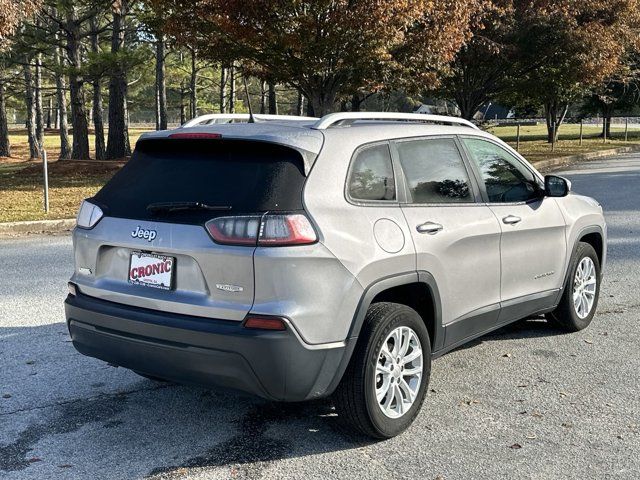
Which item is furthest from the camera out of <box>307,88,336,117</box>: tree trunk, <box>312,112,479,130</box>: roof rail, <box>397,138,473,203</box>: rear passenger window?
<box>307,88,336,117</box>: tree trunk

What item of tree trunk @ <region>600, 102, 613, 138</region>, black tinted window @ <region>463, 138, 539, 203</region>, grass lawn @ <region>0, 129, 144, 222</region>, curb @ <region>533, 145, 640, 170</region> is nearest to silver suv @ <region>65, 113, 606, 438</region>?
black tinted window @ <region>463, 138, 539, 203</region>

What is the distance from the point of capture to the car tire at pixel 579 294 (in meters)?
5.98

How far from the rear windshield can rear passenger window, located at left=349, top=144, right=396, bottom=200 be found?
0.37 meters

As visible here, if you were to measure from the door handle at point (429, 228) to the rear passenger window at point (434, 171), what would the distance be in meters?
0.16

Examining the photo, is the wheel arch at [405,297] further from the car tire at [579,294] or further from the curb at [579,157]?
the curb at [579,157]

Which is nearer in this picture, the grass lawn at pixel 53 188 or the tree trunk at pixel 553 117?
the grass lawn at pixel 53 188

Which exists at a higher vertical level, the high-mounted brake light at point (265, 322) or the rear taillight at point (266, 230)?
the rear taillight at point (266, 230)

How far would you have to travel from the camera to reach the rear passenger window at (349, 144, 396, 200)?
4.04 metres

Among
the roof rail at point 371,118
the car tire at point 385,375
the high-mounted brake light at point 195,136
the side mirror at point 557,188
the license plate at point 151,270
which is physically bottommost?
the car tire at point 385,375

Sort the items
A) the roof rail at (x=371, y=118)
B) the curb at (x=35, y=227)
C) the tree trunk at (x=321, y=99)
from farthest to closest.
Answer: the tree trunk at (x=321, y=99), the curb at (x=35, y=227), the roof rail at (x=371, y=118)

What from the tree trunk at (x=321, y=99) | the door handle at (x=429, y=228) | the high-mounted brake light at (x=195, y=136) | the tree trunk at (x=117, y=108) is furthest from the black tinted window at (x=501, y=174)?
the tree trunk at (x=117, y=108)

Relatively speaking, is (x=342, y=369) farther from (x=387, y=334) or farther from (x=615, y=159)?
(x=615, y=159)

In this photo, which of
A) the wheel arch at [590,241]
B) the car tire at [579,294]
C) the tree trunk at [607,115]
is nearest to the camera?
the wheel arch at [590,241]

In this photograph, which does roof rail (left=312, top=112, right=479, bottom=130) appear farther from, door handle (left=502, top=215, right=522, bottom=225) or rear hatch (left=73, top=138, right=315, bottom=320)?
door handle (left=502, top=215, right=522, bottom=225)
